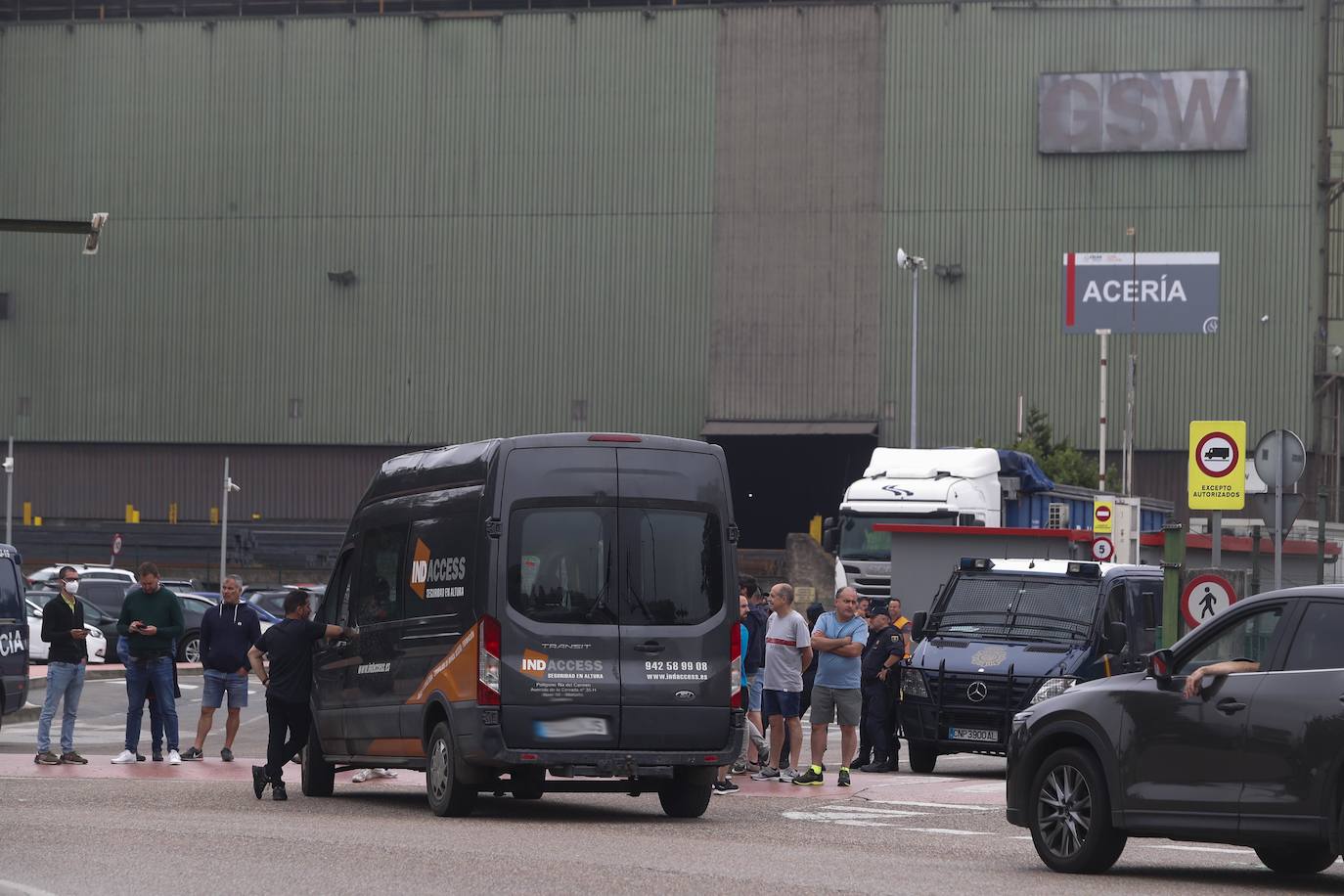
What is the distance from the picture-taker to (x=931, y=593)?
30.9 metres

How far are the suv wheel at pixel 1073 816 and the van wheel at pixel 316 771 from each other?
23.2ft

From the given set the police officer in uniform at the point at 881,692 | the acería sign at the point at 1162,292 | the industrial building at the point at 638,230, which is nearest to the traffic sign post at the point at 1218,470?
the police officer in uniform at the point at 881,692

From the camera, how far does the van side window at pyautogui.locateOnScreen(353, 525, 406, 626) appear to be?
15297mm

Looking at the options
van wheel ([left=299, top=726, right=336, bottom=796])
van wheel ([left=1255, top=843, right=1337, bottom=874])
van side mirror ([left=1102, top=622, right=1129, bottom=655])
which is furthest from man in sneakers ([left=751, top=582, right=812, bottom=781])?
van wheel ([left=1255, top=843, right=1337, bottom=874])

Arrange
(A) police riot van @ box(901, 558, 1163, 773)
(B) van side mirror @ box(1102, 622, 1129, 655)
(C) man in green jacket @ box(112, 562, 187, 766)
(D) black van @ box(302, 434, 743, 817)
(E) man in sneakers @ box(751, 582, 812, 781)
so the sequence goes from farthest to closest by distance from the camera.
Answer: (C) man in green jacket @ box(112, 562, 187, 766) → (A) police riot van @ box(901, 558, 1163, 773) → (E) man in sneakers @ box(751, 582, 812, 781) → (B) van side mirror @ box(1102, 622, 1129, 655) → (D) black van @ box(302, 434, 743, 817)

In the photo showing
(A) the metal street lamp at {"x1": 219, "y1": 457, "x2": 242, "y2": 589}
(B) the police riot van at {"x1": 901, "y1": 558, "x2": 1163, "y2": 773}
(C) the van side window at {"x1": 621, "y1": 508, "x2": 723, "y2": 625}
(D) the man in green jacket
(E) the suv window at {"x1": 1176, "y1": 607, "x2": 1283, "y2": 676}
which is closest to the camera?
(E) the suv window at {"x1": 1176, "y1": 607, "x2": 1283, "y2": 676}

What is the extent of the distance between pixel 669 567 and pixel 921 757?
267 inches

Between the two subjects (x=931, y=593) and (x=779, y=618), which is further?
(x=931, y=593)

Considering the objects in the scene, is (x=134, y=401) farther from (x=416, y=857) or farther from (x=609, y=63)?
(x=416, y=857)

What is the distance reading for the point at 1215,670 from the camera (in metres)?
10.4

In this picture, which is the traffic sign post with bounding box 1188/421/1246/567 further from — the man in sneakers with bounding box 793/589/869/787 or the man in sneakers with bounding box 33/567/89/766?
the man in sneakers with bounding box 33/567/89/766

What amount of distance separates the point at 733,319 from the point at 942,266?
6722 millimetres

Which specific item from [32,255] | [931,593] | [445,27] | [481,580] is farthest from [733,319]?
[481,580]

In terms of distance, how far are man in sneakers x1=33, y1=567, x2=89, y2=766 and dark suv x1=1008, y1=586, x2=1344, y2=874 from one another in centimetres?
1126
